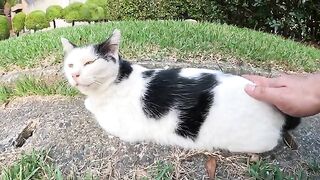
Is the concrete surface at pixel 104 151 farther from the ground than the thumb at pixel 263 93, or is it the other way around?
the thumb at pixel 263 93

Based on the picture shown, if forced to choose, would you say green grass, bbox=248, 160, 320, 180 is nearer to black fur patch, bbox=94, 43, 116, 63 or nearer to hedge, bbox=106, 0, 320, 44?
black fur patch, bbox=94, 43, 116, 63

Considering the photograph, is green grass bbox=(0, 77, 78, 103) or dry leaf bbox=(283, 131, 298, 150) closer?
dry leaf bbox=(283, 131, 298, 150)

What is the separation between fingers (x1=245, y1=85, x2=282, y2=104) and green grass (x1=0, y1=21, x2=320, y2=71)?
1.75 meters

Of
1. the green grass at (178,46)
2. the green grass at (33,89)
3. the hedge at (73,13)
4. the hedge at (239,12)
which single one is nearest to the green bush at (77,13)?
the hedge at (73,13)

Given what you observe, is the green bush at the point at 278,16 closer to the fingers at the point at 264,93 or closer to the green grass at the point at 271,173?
the green grass at the point at 271,173

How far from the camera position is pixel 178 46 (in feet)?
13.5

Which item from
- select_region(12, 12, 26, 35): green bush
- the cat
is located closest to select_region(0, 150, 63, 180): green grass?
the cat

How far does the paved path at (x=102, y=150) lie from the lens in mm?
2422

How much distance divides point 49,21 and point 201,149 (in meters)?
11.6

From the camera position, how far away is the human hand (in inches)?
76.9

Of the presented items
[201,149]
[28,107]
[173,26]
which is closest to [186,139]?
[201,149]

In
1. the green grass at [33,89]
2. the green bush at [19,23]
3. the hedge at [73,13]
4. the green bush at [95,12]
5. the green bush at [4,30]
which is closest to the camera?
the green grass at [33,89]

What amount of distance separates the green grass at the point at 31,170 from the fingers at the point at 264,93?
94cm

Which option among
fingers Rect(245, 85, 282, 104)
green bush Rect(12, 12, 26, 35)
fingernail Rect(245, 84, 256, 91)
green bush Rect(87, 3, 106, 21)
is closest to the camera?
fingers Rect(245, 85, 282, 104)
